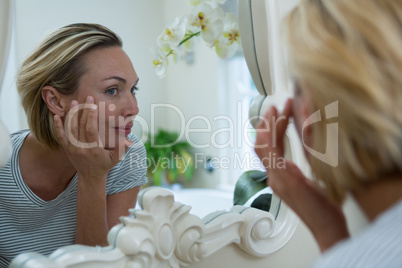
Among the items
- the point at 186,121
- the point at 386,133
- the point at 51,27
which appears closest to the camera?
the point at 386,133

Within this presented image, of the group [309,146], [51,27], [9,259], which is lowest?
[9,259]

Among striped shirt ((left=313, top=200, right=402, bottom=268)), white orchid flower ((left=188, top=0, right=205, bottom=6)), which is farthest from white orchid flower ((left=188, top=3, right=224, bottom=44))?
striped shirt ((left=313, top=200, right=402, bottom=268))

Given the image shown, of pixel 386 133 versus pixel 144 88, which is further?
pixel 144 88

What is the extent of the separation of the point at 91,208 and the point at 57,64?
162 mm

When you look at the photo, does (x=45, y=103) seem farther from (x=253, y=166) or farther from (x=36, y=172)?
(x=253, y=166)

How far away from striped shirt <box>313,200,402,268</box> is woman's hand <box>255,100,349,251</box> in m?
0.08

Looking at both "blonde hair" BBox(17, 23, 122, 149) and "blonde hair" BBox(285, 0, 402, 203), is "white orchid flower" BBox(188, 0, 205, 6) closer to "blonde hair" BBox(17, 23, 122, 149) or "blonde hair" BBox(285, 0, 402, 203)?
"blonde hair" BBox(17, 23, 122, 149)

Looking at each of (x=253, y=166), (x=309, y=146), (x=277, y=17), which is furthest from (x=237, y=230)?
(x=277, y=17)

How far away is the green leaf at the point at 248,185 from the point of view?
59cm

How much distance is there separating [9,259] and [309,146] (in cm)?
35

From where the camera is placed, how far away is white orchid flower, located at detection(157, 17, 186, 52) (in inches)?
20.9

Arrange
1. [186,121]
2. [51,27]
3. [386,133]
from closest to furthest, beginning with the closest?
[386,133], [51,27], [186,121]

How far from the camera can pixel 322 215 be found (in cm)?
41

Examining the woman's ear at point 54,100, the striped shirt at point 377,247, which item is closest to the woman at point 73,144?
the woman's ear at point 54,100
